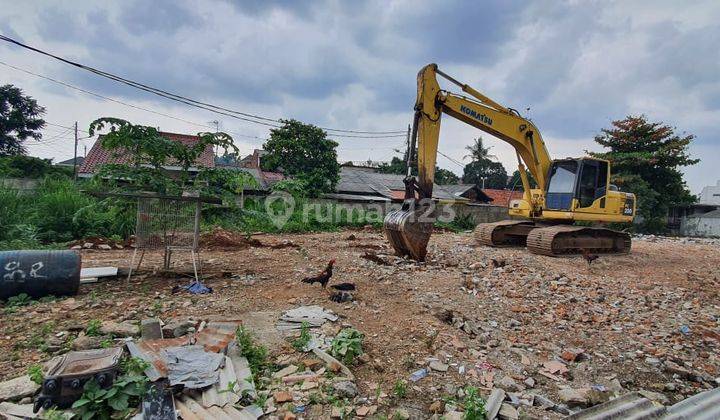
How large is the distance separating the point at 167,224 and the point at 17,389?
2885mm

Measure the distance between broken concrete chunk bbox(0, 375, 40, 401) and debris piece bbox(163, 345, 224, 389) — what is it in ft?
2.27

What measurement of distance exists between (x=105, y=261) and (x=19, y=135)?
23827mm

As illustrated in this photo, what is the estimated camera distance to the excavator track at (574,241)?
8445 mm

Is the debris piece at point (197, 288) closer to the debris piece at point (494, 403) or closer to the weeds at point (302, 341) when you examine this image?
the weeds at point (302, 341)

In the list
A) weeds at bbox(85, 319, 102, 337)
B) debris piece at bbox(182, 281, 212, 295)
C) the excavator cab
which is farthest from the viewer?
the excavator cab

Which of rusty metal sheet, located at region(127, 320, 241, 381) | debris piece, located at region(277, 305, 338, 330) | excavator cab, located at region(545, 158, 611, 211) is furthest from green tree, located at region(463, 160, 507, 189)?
rusty metal sheet, located at region(127, 320, 241, 381)

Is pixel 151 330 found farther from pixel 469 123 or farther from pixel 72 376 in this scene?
pixel 469 123

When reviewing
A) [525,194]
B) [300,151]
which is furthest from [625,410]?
[300,151]

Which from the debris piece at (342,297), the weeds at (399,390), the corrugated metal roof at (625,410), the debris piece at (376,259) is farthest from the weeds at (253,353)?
the debris piece at (376,259)

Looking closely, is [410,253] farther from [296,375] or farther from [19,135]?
[19,135]

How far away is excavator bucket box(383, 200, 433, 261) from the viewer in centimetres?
675

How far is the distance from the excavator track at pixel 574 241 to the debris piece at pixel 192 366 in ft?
24.6

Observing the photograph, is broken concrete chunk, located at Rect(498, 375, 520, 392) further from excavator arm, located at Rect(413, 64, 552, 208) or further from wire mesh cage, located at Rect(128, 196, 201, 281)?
excavator arm, located at Rect(413, 64, 552, 208)

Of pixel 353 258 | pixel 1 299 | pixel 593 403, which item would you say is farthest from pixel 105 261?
pixel 593 403
